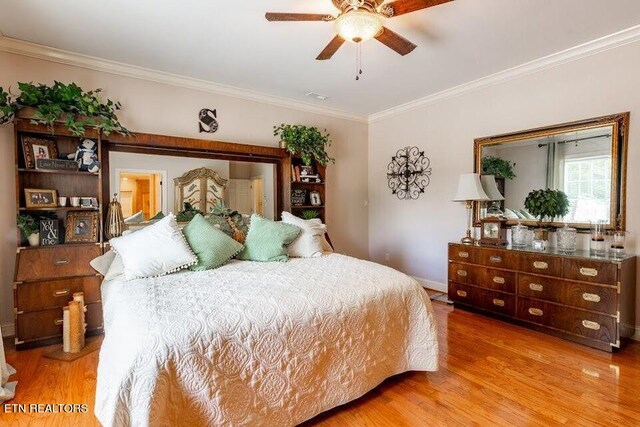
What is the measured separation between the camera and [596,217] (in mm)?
2820

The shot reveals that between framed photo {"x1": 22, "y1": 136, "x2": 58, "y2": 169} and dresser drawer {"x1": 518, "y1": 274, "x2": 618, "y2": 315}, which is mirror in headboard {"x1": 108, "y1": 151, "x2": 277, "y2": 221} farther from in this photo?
dresser drawer {"x1": 518, "y1": 274, "x2": 618, "y2": 315}

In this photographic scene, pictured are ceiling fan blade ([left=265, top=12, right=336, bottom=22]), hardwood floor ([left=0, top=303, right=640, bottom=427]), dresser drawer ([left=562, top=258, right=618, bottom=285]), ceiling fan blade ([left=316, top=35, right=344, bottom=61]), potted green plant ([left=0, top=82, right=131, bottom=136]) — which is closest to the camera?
hardwood floor ([left=0, top=303, right=640, bottom=427])

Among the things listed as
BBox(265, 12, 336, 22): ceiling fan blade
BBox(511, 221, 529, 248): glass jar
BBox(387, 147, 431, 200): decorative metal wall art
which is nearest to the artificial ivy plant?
BBox(511, 221, 529, 248): glass jar

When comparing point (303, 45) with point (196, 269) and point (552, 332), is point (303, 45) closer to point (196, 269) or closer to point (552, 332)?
point (196, 269)

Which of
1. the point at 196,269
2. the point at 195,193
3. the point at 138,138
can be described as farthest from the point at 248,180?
the point at 196,269

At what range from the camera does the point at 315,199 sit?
4254 millimetres

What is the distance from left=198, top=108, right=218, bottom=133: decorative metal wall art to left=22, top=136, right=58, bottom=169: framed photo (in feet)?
4.39

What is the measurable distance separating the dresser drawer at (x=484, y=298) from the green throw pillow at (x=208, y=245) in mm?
2358

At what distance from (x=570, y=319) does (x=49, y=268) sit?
14.0 ft

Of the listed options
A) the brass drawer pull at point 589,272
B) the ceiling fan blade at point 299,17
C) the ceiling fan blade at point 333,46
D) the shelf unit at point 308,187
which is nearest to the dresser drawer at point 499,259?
the brass drawer pull at point 589,272

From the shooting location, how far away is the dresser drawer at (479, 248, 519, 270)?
2.95 meters

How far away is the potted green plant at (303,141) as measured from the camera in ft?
12.7

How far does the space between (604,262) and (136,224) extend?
4026 mm

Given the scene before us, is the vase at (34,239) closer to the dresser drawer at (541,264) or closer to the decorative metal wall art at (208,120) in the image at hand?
the decorative metal wall art at (208,120)
